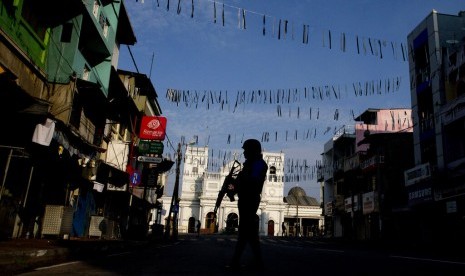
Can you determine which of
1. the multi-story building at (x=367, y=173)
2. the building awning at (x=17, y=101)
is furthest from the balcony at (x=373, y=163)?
the building awning at (x=17, y=101)

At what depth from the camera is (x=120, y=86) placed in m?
24.1

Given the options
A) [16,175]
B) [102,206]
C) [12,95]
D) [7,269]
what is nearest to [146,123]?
[102,206]

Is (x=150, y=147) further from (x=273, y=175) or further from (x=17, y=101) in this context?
(x=273, y=175)

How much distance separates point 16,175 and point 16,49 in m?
3.93

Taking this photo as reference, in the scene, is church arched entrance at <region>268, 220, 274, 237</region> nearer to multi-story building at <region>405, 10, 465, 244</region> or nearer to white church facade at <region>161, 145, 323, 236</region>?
white church facade at <region>161, 145, 323, 236</region>

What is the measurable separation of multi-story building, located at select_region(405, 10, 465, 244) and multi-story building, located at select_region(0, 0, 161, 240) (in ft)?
56.3

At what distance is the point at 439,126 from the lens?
23.5 m

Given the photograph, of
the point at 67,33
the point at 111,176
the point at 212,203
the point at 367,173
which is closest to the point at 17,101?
the point at 67,33

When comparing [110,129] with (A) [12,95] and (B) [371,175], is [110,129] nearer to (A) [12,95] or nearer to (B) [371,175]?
(A) [12,95]

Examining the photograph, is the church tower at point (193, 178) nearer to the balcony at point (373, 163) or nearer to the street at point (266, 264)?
the balcony at point (373, 163)

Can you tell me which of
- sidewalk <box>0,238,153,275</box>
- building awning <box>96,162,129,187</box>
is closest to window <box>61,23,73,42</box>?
building awning <box>96,162,129,187</box>

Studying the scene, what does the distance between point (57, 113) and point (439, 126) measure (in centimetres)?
2092

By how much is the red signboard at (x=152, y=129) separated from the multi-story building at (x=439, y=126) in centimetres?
1739

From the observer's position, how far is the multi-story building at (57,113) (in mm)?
10984
